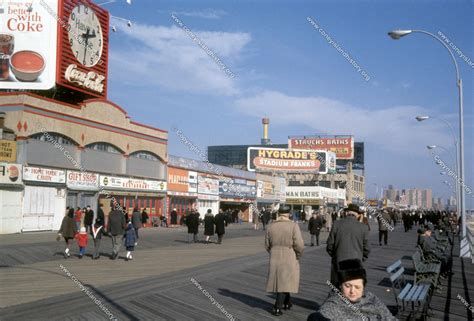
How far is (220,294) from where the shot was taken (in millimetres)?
10922

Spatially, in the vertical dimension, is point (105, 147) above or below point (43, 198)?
above

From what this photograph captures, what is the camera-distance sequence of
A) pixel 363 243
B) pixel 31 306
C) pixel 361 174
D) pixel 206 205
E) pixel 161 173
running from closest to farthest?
1. pixel 363 243
2. pixel 31 306
3. pixel 161 173
4. pixel 206 205
5. pixel 361 174

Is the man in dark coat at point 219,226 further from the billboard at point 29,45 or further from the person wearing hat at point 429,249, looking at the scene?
the billboard at point 29,45

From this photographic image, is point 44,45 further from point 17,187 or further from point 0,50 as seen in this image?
point 17,187

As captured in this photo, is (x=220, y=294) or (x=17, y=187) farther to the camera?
(x=17, y=187)

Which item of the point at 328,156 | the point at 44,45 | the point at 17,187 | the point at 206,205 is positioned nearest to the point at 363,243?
the point at 17,187

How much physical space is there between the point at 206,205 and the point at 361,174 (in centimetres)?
10086

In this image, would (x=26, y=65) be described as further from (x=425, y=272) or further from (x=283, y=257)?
(x=425, y=272)

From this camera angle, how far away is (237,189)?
58.2m

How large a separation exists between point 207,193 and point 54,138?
20.6 m

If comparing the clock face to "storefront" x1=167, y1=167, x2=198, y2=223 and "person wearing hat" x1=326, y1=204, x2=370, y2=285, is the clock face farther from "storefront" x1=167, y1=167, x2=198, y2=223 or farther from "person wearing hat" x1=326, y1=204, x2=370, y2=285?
"person wearing hat" x1=326, y1=204, x2=370, y2=285

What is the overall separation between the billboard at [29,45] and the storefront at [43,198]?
29.9 ft

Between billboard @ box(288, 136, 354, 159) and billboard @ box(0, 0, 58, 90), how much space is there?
241 feet

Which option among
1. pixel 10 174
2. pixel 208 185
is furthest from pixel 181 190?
pixel 10 174
